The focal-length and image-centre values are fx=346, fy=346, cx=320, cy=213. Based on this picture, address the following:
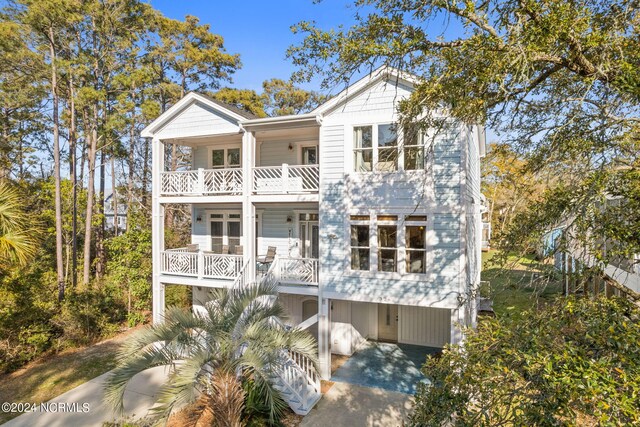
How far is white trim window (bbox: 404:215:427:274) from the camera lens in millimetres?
9742

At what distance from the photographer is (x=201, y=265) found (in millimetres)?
12070

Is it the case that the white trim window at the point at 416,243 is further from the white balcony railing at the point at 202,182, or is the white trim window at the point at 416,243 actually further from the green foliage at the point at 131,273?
the green foliage at the point at 131,273

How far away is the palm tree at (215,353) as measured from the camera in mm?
5691

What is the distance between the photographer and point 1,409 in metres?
8.60

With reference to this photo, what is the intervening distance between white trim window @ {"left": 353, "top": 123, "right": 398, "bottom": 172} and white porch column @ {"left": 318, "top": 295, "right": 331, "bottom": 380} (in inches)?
170

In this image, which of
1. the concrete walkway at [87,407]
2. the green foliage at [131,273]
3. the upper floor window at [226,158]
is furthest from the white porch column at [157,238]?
the concrete walkway at [87,407]

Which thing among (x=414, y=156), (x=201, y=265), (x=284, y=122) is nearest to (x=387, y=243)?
(x=414, y=156)

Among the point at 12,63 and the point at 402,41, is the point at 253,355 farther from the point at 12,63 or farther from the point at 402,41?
the point at 12,63

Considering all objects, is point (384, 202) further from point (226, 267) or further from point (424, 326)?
point (226, 267)

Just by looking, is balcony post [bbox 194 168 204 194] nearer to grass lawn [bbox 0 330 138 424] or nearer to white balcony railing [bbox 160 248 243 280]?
white balcony railing [bbox 160 248 243 280]

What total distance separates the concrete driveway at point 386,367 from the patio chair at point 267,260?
4.33 meters

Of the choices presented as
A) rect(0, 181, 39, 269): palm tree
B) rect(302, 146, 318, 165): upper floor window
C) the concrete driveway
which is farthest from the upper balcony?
the concrete driveway

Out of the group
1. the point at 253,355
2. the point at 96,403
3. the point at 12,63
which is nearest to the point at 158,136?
the point at 12,63

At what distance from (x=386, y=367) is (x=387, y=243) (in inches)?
160
